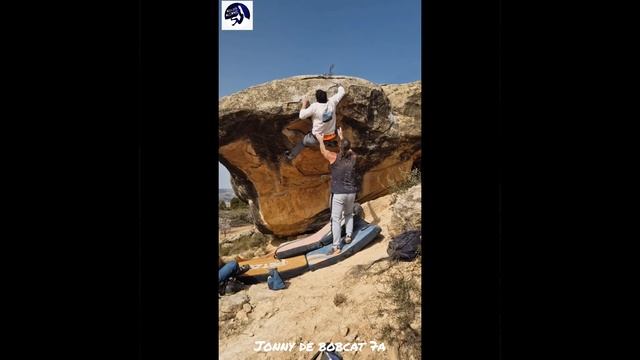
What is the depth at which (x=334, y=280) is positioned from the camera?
3803 mm

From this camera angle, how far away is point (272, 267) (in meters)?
4.08

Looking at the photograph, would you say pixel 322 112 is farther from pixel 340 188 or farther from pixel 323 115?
pixel 340 188

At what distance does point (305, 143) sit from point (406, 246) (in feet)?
5.75

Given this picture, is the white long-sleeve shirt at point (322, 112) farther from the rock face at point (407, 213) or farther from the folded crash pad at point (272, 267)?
the folded crash pad at point (272, 267)

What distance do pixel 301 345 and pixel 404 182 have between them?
2554 mm

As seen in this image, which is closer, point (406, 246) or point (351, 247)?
point (406, 246)

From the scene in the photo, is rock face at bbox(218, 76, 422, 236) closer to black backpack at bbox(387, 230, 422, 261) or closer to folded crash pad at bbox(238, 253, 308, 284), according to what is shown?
folded crash pad at bbox(238, 253, 308, 284)

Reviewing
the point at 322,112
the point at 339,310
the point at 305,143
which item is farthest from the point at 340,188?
the point at 339,310

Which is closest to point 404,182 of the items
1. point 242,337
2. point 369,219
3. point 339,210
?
point 369,219

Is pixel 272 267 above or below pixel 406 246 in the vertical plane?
below


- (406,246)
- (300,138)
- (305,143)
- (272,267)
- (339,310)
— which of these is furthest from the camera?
(300,138)

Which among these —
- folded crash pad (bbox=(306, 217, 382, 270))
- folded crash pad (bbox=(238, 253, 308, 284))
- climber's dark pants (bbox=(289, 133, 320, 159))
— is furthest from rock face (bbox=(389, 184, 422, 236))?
climber's dark pants (bbox=(289, 133, 320, 159))

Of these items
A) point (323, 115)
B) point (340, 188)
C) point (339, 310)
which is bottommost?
point (339, 310)

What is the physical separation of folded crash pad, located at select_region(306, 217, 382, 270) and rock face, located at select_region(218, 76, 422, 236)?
0.37 metres
